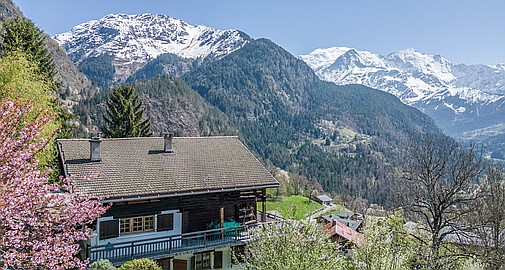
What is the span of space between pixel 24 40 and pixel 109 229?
61.2 feet

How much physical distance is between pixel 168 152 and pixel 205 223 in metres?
5.38

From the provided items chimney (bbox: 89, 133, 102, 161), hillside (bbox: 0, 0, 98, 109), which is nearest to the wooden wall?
chimney (bbox: 89, 133, 102, 161)

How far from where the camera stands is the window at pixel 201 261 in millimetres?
24656

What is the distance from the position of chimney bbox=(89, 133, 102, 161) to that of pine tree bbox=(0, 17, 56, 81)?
897 cm

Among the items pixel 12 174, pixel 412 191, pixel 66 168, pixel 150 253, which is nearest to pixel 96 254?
pixel 150 253

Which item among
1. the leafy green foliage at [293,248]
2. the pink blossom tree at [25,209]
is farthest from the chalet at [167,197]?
the leafy green foliage at [293,248]

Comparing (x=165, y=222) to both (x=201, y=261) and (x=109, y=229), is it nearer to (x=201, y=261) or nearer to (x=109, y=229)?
(x=109, y=229)

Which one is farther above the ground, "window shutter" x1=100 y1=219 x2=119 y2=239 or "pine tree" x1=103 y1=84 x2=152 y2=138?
"pine tree" x1=103 y1=84 x2=152 y2=138

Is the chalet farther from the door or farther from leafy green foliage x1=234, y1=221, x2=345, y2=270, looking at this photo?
leafy green foliage x1=234, y1=221, x2=345, y2=270

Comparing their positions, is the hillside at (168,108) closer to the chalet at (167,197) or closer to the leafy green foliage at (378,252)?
the chalet at (167,197)

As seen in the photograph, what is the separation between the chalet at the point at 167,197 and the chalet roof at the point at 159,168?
0.17ft

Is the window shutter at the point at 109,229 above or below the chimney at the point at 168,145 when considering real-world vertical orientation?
below

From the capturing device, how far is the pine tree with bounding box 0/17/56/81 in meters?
30.5

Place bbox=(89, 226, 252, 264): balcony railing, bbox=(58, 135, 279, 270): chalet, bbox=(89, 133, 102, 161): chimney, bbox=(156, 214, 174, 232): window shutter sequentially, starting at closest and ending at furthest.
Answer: bbox=(89, 226, 252, 264): balcony railing → bbox=(58, 135, 279, 270): chalet → bbox=(156, 214, 174, 232): window shutter → bbox=(89, 133, 102, 161): chimney
